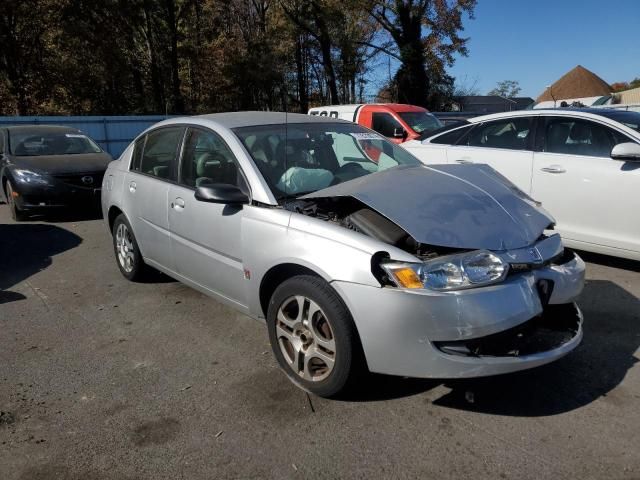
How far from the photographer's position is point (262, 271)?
3.29 meters

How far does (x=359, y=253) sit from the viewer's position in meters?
2.75

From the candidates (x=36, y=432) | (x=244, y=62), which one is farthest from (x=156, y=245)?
(x=244, y=62)

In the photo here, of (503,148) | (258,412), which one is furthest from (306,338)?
(503,148)

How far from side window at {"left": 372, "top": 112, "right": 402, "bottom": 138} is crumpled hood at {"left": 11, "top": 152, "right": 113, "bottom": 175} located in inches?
219

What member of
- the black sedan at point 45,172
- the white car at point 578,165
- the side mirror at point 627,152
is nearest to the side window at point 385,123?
the white car at point 578,165

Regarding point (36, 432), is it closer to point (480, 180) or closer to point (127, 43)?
point (480, 180)

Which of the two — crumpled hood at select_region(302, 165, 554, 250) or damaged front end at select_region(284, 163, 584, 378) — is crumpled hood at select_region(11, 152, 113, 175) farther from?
damaged front end at select_region(284, 163, 584, 378)

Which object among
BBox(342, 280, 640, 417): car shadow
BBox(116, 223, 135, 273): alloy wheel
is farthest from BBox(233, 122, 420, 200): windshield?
BBox(116, 223, 135, 273): alloy wheel

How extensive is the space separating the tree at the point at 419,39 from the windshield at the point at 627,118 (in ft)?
84.9

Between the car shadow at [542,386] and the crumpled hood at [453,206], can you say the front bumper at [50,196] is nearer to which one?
the crumpled hood at [453,206]

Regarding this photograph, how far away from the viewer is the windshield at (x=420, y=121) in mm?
11406

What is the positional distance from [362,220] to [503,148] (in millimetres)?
3630

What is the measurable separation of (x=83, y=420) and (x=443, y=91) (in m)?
36.5

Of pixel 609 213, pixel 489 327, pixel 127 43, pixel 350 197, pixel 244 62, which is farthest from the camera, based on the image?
pixel 244 62
